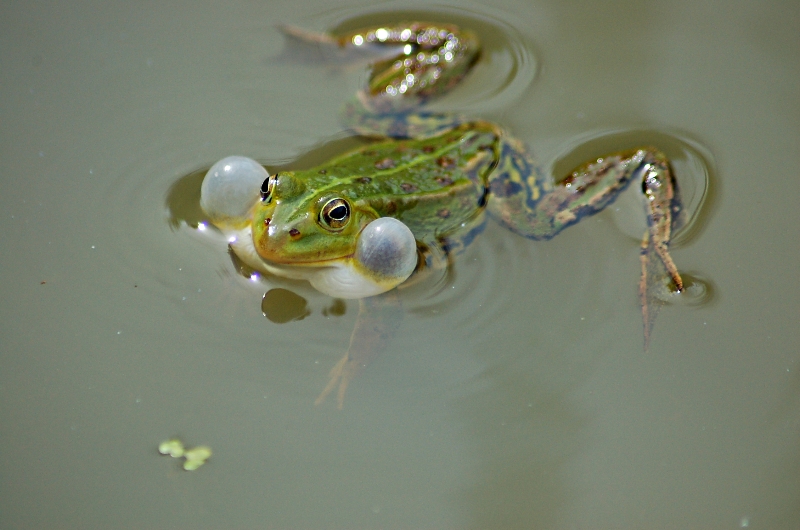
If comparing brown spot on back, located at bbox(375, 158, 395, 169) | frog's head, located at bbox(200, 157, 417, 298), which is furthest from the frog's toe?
brown spot on back, located at bbox(375, 158, 395, 169)

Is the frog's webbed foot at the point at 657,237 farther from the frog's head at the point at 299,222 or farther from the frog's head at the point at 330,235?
the frog's head at the point at 299,222

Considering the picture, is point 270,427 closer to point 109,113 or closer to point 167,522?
point 167,522

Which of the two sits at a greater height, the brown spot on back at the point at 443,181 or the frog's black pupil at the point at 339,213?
the brown spot on back at the point at 443,181

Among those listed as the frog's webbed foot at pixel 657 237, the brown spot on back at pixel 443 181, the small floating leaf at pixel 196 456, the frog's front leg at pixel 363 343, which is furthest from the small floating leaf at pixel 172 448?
the frog's webbed foot at pixel 657 237

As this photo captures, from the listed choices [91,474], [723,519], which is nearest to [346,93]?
[91,474]

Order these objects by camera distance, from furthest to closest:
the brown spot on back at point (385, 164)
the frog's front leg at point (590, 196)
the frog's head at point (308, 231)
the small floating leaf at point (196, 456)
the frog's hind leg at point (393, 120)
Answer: the frog's hind leg at point (393, 120)
the frog's front leg at point (590, 196)
the brown spot on back at point (385, 164)
the frog's head at point (308, 231)
the small floating leaf at point (196, 456)

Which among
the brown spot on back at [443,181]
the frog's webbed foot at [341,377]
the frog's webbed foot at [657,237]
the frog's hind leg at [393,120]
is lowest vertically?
the frog's webbed foot at [341,377]
